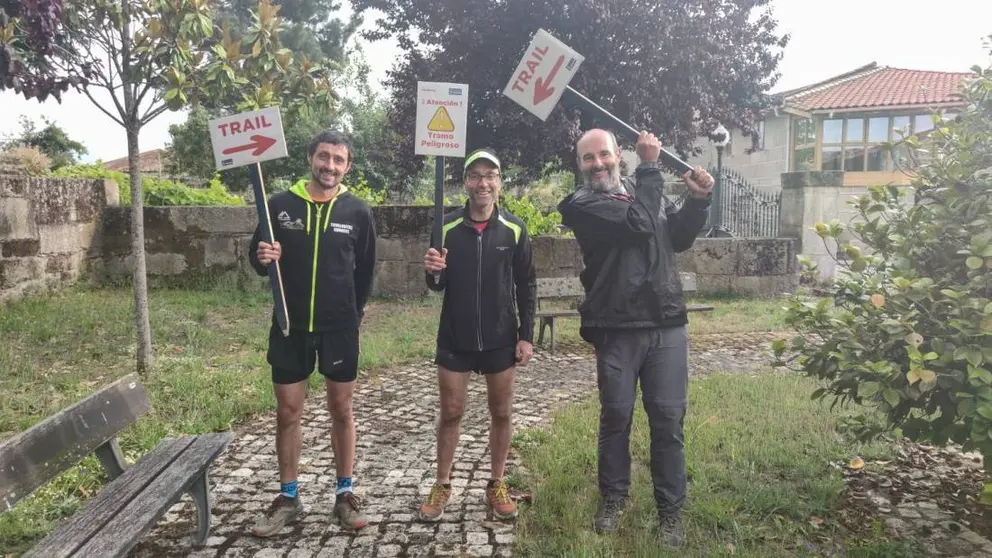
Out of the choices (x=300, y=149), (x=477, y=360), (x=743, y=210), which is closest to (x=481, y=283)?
(x=477, y=360)

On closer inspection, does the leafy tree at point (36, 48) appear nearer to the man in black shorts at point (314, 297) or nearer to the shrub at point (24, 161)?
the man in black shorts at point (314, 297)

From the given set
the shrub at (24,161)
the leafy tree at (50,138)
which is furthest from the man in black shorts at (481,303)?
the leafy tree at (50,138)

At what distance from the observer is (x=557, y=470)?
388cm

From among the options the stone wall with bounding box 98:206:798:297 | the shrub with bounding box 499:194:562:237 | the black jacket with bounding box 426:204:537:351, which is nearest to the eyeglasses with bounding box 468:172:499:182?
the black jacket with bounding box 426:204:537:351

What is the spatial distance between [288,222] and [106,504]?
54.8 inches

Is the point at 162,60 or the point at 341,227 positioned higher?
the point at 162,60

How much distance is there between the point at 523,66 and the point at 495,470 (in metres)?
2.06

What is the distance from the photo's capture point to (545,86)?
3518 millimetres

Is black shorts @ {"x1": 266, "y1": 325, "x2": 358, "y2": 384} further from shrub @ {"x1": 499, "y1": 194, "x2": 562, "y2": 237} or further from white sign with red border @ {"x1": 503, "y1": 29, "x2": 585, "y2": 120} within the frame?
shrub @ {"x1": 499, "y1": 194, "x2": 562, "y2": 237}

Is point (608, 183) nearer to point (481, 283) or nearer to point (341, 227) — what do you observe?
point (481, 283)

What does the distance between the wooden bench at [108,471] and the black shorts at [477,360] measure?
1186mm

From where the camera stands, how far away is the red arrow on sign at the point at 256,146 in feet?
11.3

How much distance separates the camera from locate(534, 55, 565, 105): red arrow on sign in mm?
3473

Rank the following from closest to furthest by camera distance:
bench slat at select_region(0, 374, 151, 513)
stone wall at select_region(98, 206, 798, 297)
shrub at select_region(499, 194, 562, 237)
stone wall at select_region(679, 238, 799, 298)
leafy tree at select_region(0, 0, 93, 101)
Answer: bench slat at select_region(0, 374, 151, 513)
leafy tree at select_region(0, 0, 93, 101)
stone wall at select_region(98, 206, 798, 297)
shrub at select_region(499, 194, 562, 237)
stone wall at select_region(679, 238, 799, 298)
